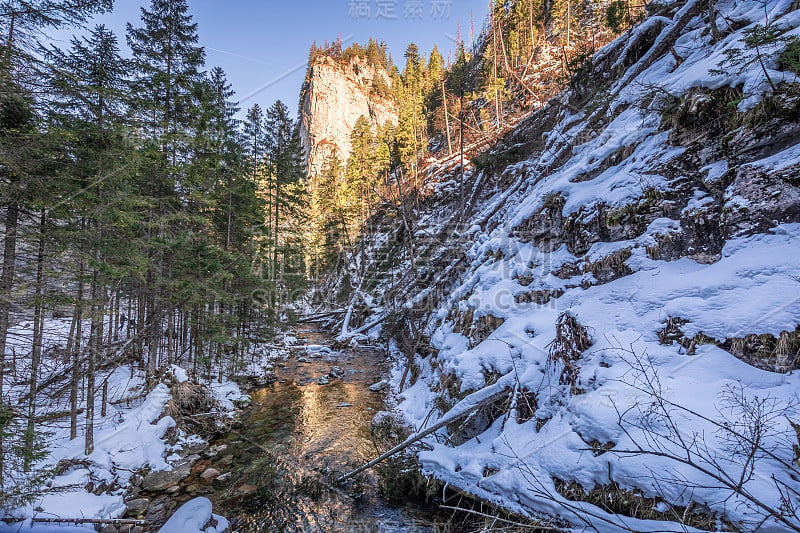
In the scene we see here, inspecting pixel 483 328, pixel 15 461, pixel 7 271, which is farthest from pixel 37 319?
pixel 483 328

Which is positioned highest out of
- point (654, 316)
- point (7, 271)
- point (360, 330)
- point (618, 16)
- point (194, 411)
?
point (618, 16)

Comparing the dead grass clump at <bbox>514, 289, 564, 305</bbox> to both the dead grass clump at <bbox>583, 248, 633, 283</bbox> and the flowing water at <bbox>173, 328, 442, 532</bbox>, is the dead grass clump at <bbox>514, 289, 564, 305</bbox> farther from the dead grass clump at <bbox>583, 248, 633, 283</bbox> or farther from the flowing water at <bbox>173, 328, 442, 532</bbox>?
the flowing water at <bbox>173, 328, 442, 532</bbox>

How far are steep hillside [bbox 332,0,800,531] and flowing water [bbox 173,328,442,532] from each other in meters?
1.51

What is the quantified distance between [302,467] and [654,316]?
833 centimetres

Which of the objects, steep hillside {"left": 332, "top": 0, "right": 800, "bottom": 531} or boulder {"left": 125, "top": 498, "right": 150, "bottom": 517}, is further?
boulder {"left": 125, "top": 498, "right": 150, "bottom": 517}

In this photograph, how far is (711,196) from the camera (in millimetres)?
5887

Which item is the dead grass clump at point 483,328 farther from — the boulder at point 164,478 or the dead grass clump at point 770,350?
the boulder at point 164,478

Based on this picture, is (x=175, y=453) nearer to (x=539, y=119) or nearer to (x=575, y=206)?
(x=575, y=206)

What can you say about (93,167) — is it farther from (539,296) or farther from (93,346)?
(539,296)

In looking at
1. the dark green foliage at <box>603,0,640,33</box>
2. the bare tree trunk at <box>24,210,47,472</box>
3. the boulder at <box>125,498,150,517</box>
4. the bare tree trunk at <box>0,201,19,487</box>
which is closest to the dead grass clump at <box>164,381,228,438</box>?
the boulder at <box>125,498,150,517</box>

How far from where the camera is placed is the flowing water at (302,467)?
603 cm

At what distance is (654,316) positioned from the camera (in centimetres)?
546

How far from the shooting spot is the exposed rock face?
216ft

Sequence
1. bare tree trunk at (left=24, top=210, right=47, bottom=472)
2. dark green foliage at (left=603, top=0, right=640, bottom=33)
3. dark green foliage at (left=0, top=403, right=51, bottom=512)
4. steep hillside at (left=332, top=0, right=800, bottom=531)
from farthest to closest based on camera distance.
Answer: dark green foliage at (left=603, top=0, right=640, bottom=33)
bare tree trunk at (left=24, top=210, right=47, bottom=472)
dark green foliage at (left=0, top=403, right=51, bottom=512)
steep hillside at (left=332, top=0, right=800, bottom=531)
